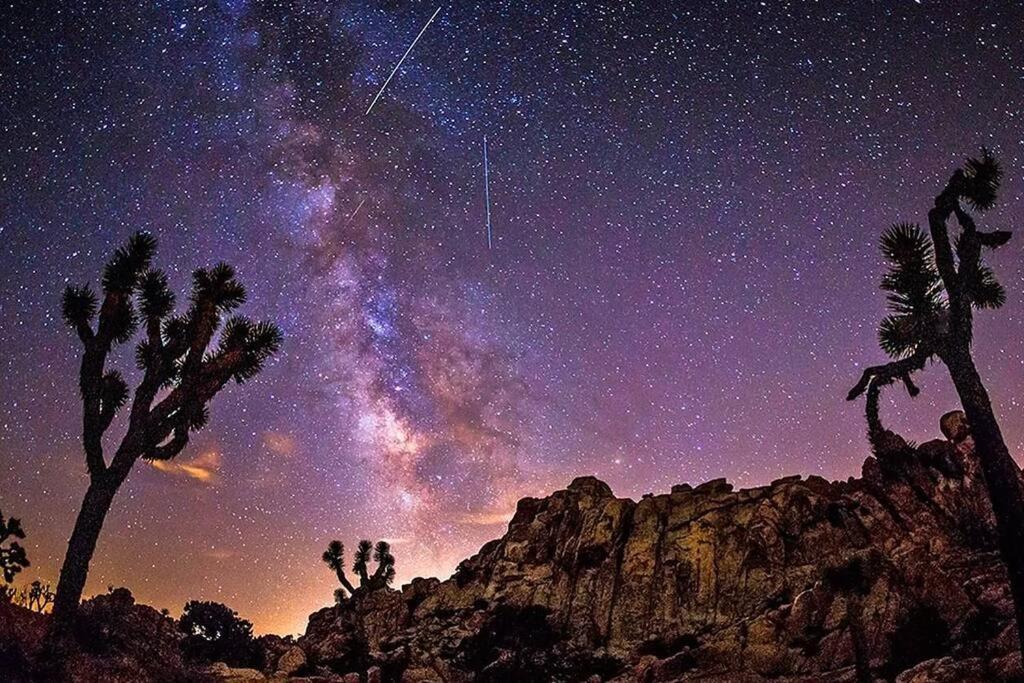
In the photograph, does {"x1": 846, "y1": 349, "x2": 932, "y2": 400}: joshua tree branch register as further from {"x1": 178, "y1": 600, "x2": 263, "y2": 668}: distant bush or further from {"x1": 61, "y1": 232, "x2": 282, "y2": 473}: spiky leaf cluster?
{"x1": 178, "y1": 600, "x2": 263, "y2": 668}: distant bush

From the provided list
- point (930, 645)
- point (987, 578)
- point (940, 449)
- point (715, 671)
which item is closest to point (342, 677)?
point (715, 671)

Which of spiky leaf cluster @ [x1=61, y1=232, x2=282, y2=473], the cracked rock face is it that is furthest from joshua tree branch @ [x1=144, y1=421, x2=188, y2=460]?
the cracked rock face

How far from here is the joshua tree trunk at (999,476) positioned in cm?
822

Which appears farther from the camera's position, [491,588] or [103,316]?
[491,588]

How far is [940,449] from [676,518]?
618 inches

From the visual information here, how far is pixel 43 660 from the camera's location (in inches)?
449

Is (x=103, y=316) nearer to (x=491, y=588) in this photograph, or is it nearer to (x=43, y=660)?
(x=43, y=660)

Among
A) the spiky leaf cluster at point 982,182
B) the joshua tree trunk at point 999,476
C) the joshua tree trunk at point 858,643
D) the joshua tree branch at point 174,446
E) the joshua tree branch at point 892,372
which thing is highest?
the spiky leaf cluster at point 982,182

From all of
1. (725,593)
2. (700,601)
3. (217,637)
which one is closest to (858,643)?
(725,593)

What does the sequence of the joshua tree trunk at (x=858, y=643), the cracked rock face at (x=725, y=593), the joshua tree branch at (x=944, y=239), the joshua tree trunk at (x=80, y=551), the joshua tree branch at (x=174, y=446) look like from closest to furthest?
the joshua tree branch at (x=944, y=239) → the joshua tree trunk at (x=80, y=551) → the joshua tree branch at (x=174, y=446) → the joshua tree trunk at (x=858, y=643) → the cracked rock face at (x=725, y=593)

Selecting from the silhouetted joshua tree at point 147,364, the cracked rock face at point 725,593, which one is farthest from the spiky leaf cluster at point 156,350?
the cracked rock face at point 725,593

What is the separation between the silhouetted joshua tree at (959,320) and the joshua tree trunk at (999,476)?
1 centimetres

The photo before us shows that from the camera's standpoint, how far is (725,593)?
34.2m

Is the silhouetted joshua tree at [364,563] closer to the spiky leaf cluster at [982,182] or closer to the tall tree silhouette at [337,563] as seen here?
the tall tree silhouette at [337,563]
